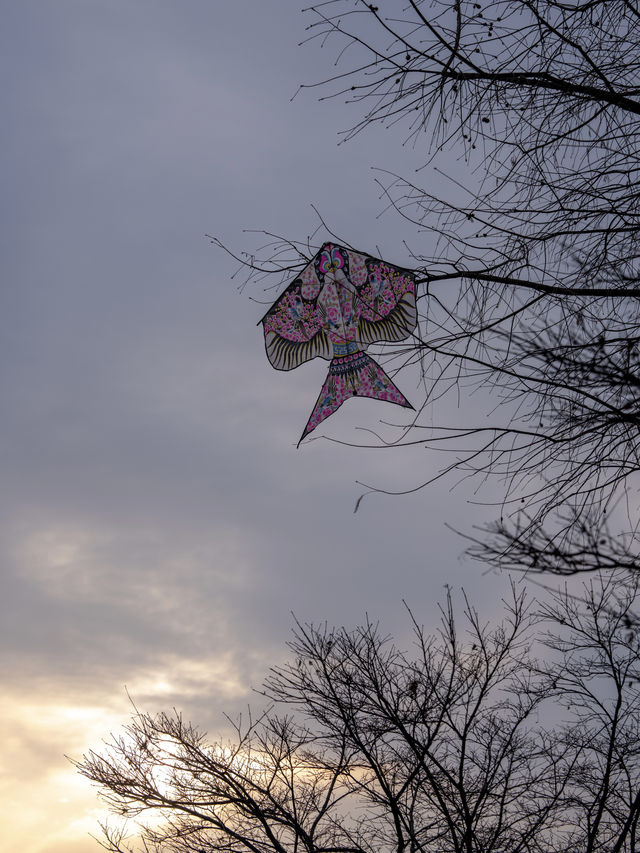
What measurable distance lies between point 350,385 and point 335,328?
1.59ft

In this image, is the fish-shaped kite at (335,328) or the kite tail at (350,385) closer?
the fish-shaped kite at (335,328)

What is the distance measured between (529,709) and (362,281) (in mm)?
7741

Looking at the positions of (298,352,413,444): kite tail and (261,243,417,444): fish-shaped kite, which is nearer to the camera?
(261,243,417,444): fish-shaped kite

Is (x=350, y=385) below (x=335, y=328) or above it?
below

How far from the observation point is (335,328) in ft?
23.5

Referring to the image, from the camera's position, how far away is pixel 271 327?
7375mm

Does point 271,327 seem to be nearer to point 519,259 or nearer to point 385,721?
point 519,259

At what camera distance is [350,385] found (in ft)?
23.3

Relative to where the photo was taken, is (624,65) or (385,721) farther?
(385,721)

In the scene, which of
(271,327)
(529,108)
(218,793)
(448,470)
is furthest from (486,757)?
(529,108)

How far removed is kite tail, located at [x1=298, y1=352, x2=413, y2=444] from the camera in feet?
22.8

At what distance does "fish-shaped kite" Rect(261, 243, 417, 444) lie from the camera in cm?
668

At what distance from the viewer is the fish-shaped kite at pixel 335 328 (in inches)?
263

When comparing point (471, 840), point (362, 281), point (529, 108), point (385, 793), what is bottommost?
point (471, 840)
